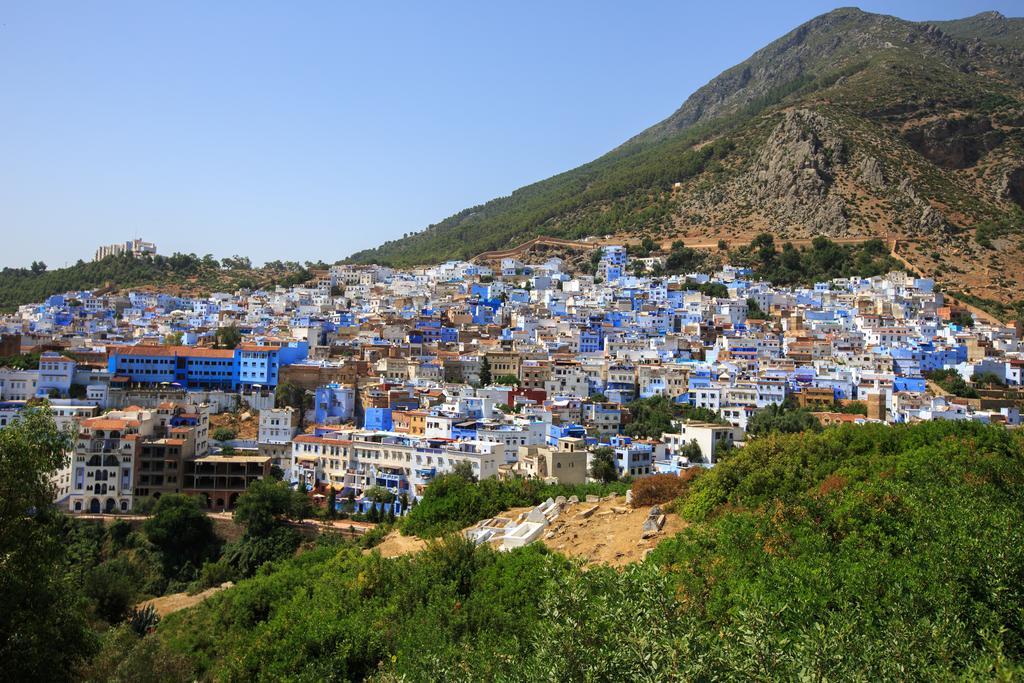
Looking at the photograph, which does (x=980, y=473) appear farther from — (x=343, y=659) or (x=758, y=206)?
(x=758, y=206)

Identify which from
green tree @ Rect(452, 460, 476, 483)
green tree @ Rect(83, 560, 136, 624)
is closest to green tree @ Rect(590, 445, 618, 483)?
green tree @ Rect(452, 460, 476, 483)

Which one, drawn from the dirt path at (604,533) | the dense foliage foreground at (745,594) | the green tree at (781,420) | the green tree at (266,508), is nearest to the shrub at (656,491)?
the dirt path at (604,533)

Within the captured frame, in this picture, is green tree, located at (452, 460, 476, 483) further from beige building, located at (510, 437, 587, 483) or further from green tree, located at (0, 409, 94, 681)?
green tree, located at (0, 409, 94, 681)

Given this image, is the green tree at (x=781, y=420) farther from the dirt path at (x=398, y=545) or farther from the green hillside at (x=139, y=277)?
the green hillside at (x=139, y=277)

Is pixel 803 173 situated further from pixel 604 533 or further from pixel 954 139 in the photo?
pixel 604 533

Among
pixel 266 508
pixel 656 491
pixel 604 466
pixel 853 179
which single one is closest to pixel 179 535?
pixel 266 508
